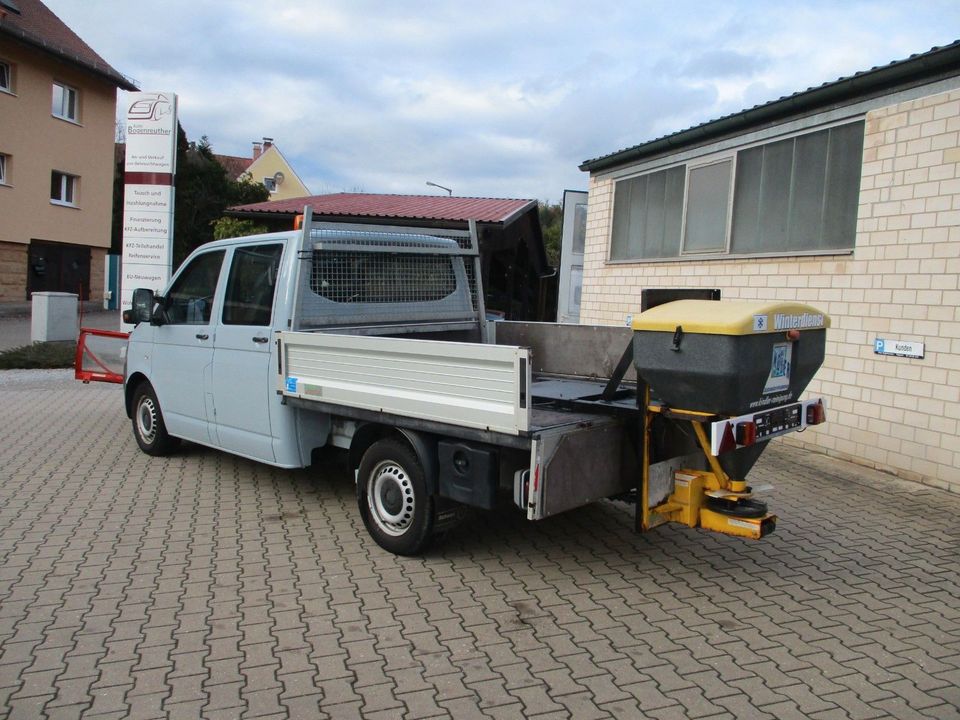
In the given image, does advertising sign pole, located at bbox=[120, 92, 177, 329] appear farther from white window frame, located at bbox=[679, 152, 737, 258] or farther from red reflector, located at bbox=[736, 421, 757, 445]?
red reflector, located at bbox=[736, 421, 757, 445]

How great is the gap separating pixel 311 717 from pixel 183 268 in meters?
4.56

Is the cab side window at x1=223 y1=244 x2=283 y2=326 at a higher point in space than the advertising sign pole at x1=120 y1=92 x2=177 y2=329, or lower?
lower

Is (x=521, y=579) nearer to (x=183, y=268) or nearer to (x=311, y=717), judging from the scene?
(x=311, y=717)

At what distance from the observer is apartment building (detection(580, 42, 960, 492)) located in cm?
660

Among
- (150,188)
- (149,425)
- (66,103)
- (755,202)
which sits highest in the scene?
(66,103)

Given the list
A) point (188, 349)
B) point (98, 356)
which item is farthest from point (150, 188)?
point (188, 349)

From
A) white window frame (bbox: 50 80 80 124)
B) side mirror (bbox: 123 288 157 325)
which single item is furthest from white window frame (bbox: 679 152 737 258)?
white window frame (bbox: 50 80 80 124)

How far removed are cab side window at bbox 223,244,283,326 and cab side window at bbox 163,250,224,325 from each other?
0.28 m

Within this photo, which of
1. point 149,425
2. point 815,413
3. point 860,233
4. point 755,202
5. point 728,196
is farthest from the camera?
point 728,196

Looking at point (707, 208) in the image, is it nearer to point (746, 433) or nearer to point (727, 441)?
point (746, 433)

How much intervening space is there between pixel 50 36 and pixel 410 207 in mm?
15617

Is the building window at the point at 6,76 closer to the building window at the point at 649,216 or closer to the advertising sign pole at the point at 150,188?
the advertising sign pole at the point at 150,188

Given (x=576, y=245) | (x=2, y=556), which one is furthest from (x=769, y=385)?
(x=576, y=245)

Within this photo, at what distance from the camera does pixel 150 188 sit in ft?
41.6
